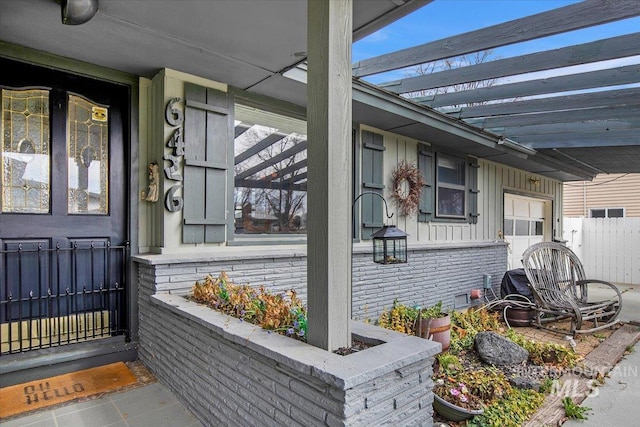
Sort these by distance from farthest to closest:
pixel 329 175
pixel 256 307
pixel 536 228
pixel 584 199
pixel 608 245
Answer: pixel 584 199
pixel 608 245
pixel 536 228
pixel 256 307
pixel 329 175

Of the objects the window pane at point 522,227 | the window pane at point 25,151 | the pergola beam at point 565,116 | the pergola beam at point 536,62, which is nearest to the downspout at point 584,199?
the window pane at point 522,227

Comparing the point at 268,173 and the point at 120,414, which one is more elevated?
the point at 268,173

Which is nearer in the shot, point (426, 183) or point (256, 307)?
point (256, 307)

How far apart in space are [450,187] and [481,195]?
97cm

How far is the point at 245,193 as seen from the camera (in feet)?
11.9

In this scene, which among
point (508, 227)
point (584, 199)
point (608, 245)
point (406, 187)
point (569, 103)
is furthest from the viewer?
point (584, 199)

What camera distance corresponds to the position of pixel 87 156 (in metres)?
2.95

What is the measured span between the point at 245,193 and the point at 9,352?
2.17 meters

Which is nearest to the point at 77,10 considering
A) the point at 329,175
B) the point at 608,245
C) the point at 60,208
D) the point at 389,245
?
the point at 60,208

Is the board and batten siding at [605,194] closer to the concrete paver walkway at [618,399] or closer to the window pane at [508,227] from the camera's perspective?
the window pane at [508,227]

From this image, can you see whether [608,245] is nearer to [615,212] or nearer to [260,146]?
[615,212]

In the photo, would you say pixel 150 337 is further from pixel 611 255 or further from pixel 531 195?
pixel 611 255

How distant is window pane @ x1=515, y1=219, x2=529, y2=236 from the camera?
25.2 ft

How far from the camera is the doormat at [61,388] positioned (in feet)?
7.54
